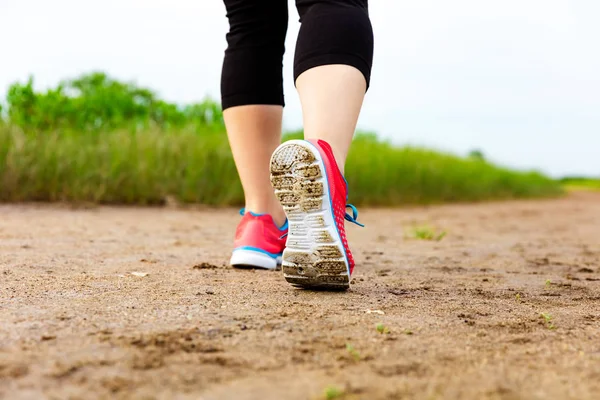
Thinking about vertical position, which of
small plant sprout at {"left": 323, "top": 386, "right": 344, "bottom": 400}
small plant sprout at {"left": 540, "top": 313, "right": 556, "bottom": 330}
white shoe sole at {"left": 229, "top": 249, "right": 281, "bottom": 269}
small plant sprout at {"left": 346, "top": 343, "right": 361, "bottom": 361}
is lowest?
small plant sprout at {"left": 323, "top": 386, "right": 344, "bottom": 400}

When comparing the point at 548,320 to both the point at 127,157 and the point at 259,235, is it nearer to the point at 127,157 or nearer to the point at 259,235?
the point at 259,235

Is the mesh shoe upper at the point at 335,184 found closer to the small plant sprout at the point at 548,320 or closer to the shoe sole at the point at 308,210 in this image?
the shoe sole at the point at 308,210

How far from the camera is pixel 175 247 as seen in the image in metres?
2.51

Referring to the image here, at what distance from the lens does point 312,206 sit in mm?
1324

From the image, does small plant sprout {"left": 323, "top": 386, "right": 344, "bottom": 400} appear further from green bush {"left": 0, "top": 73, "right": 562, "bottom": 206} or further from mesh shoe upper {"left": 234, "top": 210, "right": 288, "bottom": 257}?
green bush {"left": 0, "top": 73, "right": 562, "bottom": 206}

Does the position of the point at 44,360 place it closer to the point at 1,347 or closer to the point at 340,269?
the point at 1,347

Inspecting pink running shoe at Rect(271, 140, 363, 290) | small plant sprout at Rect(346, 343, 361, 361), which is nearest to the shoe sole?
pink running shoe at Rect(271, 140, 363, 290)

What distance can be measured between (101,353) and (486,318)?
0.73 meters

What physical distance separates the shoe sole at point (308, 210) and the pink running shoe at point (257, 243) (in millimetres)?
444

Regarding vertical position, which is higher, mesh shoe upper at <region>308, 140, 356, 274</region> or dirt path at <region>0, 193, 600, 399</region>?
mesh shoe upper at <region>308, 140, 356, 274</region>

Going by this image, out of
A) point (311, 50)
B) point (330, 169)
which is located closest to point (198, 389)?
point (330, 169)

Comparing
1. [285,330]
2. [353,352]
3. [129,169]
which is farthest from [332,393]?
[129,169]

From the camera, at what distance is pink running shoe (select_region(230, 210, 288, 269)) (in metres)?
1.83

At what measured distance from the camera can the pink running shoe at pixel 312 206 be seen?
1.31m
